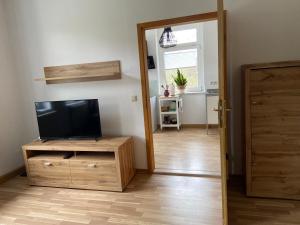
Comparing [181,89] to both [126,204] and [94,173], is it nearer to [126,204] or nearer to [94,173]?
[94,173]

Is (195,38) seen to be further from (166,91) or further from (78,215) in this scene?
(78,215)

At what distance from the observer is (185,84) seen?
17.4 ft

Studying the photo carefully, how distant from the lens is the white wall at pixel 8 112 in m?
3.27

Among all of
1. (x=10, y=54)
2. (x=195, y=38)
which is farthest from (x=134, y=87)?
(x=195, y=38)

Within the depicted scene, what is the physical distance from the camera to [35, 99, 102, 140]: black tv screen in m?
2.87

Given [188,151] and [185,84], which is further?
[185,84]

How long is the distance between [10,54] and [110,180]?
252cm

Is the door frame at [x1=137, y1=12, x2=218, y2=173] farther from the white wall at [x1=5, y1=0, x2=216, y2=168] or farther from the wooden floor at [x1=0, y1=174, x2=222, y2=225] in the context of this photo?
the wooden floor at [x1=0, y1=174, x2=222, y2=225]

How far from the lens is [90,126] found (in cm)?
289

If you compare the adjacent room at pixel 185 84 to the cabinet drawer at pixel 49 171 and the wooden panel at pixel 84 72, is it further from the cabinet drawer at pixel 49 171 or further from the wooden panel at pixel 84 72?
the cabinet drawer at pixel 49 171

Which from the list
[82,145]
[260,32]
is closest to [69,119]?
[82,145]

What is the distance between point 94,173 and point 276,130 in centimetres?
210

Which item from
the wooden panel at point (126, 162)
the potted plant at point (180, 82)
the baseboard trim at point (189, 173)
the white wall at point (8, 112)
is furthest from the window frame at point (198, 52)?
the white wall at point (8, 112)

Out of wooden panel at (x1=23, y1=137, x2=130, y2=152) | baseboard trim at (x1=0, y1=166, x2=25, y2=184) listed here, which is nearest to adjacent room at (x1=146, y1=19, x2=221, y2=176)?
wooden panel at (x1=23, y1=137, x2=130, y2=152)
